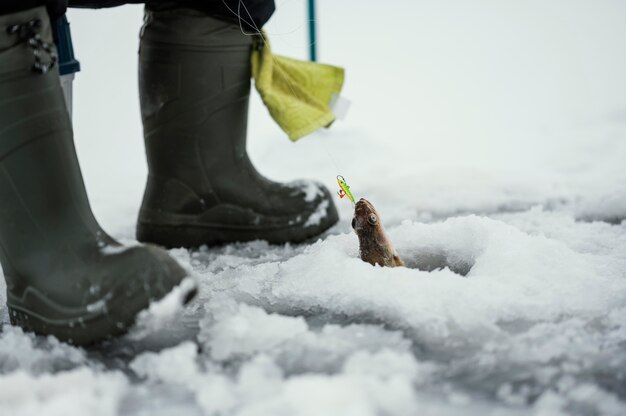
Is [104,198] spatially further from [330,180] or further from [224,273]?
[224,273]

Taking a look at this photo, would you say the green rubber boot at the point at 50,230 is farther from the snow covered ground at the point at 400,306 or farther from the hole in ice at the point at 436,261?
the hole in ice at the point at 436,261

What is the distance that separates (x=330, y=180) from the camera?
7.97 ft

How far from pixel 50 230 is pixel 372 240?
55 centimetres

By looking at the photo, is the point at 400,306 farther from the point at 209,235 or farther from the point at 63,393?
the point at 209,235

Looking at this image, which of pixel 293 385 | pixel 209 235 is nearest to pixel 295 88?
pixel 209 235

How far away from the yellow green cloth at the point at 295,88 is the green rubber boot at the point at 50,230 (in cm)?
50

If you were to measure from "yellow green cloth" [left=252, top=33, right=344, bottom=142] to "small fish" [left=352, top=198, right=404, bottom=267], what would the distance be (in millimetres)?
282

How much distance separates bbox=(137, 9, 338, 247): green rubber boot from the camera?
150cm

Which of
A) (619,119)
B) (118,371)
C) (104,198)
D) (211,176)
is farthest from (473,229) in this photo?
(619,119)

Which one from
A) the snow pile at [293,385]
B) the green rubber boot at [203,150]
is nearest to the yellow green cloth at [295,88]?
the green rubber boot at [203,150]

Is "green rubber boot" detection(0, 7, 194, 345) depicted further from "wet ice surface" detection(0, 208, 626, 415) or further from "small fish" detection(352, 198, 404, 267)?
"small fish" detection(352, 198, 404, 267)

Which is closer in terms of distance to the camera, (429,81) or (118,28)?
(118,28)

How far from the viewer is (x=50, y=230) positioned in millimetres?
1049

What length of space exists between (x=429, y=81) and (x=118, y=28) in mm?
1712
